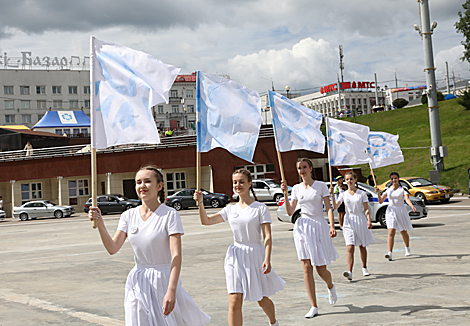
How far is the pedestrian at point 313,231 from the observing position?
7562 mm

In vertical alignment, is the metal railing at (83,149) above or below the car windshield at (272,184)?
above

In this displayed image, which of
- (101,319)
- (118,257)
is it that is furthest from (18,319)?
(118,257)

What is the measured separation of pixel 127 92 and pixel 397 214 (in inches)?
322

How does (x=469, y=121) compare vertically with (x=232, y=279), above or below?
above

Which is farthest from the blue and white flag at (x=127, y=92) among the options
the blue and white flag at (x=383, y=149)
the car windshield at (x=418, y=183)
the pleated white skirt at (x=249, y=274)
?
the car windshield at (x=418, y=183)

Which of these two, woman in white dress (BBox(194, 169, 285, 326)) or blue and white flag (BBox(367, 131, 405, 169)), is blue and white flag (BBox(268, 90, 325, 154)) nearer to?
woman in white dress (BBox(194, 169, 285, 326))

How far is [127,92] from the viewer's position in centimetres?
539

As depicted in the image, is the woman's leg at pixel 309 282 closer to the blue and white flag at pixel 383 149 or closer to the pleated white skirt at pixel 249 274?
the pleated white skirt at pixel 249 274

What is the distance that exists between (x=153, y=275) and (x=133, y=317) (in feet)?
1.18

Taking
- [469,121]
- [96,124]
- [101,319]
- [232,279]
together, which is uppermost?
[469,121]

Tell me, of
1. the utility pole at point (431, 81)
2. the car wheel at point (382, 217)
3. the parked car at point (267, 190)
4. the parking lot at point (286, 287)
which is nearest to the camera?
the parking lot at point (286, 287)

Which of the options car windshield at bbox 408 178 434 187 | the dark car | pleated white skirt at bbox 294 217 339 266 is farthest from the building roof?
pleated white skirt at bbox 294 217 339 266

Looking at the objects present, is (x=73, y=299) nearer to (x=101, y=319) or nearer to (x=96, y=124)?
(x=101, y=319)

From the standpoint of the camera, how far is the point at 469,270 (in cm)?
934
